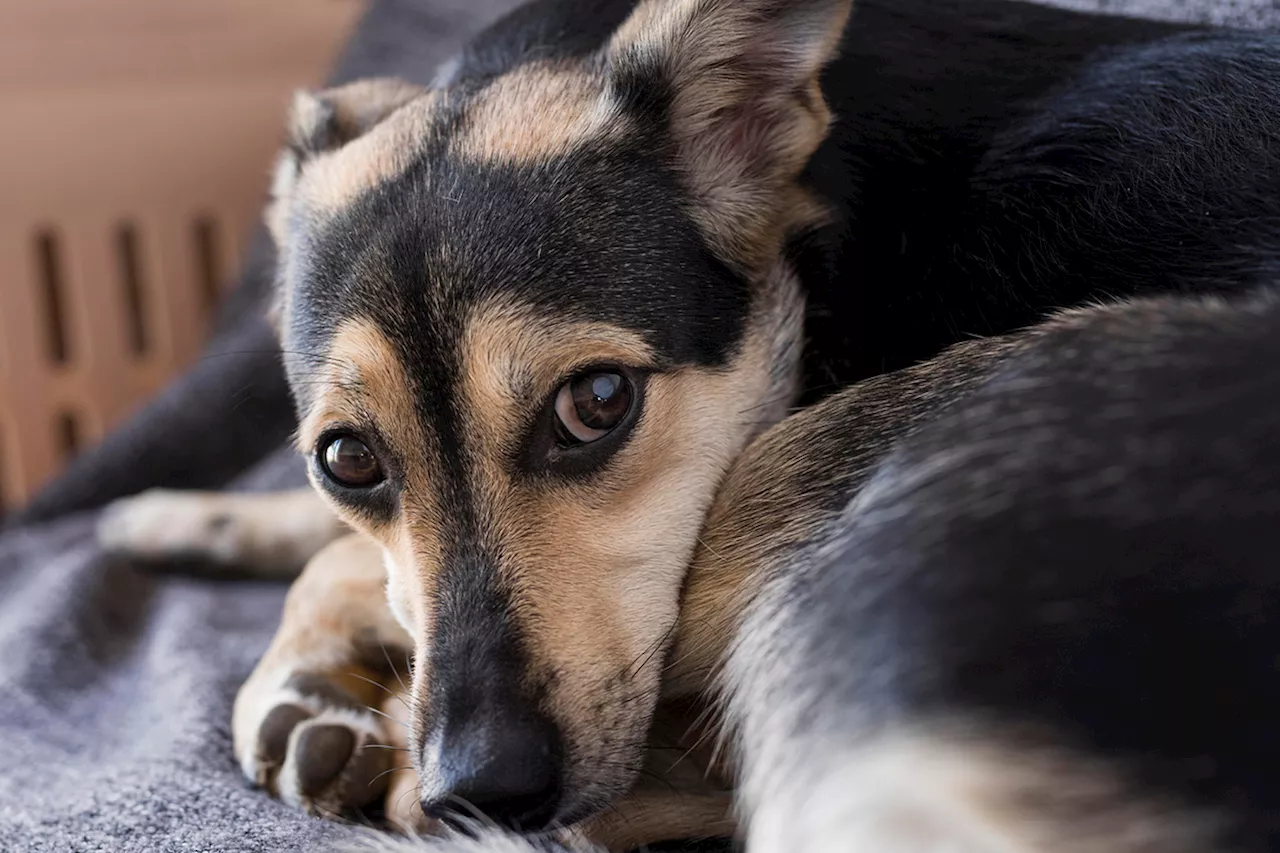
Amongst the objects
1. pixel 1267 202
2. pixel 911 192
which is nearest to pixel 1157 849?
pixel 1267 202

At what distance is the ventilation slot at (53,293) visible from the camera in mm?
3068

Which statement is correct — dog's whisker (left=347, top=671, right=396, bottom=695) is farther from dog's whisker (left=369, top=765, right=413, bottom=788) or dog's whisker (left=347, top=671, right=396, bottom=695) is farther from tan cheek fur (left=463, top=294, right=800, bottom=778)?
tan cheek fur (left=463, top=294, right=800, bottom=778)

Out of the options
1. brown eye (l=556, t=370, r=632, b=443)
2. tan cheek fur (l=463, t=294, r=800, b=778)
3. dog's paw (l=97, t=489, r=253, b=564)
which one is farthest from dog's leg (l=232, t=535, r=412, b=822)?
dog's paw (l=97, t=489, r=253, b=564)

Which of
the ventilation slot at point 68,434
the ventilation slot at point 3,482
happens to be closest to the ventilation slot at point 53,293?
the ventilation slot at point 68,434

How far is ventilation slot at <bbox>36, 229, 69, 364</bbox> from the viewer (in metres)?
3.07

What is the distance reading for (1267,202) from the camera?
3.80 ft

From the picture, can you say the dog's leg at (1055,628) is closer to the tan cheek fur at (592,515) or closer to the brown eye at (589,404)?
the tan cheek fur at (592,515)

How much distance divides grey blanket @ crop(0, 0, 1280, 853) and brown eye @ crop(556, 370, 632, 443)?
1.47 feet

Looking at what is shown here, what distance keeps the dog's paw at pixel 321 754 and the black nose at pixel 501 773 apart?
229mm

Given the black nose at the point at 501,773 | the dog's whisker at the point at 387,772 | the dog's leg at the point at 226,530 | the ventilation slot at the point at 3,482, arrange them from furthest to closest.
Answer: the ventilation slot at the point at 3,482 < the dog's leg at the point at 226,530 < the dog's whisker at the point at 387,772 < the black nose at the point at 501,773

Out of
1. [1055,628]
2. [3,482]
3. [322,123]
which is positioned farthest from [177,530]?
[1055,628]

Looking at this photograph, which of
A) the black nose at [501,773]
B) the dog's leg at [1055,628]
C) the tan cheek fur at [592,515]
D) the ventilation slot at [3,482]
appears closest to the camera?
Answer: the dog's leg at [1055,628]

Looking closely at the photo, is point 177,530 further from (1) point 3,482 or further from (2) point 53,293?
(2) point 53,293

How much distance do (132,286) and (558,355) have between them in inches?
96.4
